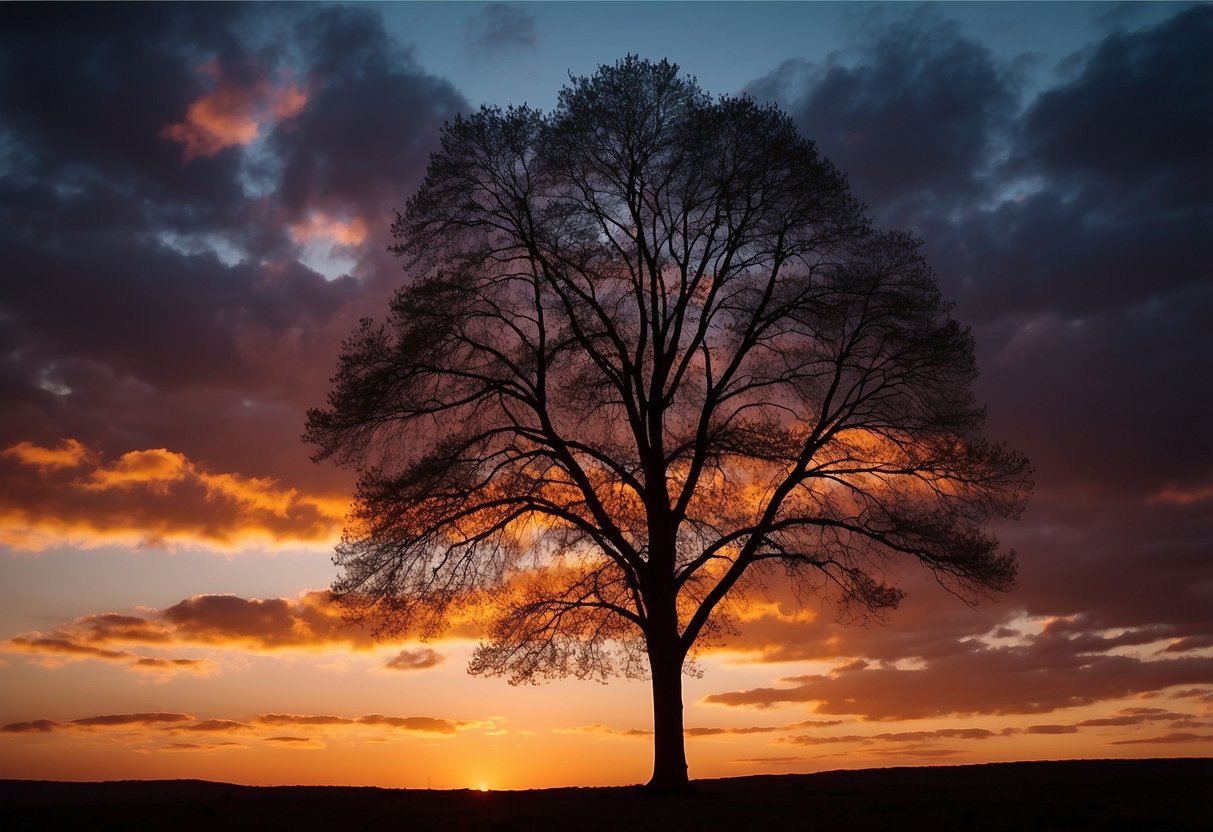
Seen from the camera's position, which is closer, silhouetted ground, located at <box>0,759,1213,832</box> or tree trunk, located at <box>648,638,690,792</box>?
silhouetted ground, located at <box>0,759,1213,832</box>

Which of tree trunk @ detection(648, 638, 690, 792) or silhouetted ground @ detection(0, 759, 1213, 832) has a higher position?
tree trunk @ detection(648, 638, 690, 792)

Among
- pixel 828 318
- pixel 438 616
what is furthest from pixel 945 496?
pixel 438 616

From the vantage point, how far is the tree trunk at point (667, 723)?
18375mm

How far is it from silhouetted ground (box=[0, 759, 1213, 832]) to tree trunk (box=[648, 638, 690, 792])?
0.41 m

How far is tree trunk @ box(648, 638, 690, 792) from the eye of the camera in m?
18.4

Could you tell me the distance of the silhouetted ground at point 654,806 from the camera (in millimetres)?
13992

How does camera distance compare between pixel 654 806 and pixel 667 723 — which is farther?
pixel 667 723

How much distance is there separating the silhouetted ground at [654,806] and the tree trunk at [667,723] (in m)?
0.41

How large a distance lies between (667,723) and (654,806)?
230 cm

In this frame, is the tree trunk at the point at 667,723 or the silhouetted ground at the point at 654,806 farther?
the tree trunk at the point at 667,723

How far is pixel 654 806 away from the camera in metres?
16.3

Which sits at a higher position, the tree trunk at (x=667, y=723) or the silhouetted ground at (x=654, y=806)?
the tree trunk at (x=667, y=723)

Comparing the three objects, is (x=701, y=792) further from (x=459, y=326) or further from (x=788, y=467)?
(x=459, y=326)

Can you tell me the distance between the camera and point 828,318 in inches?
797
